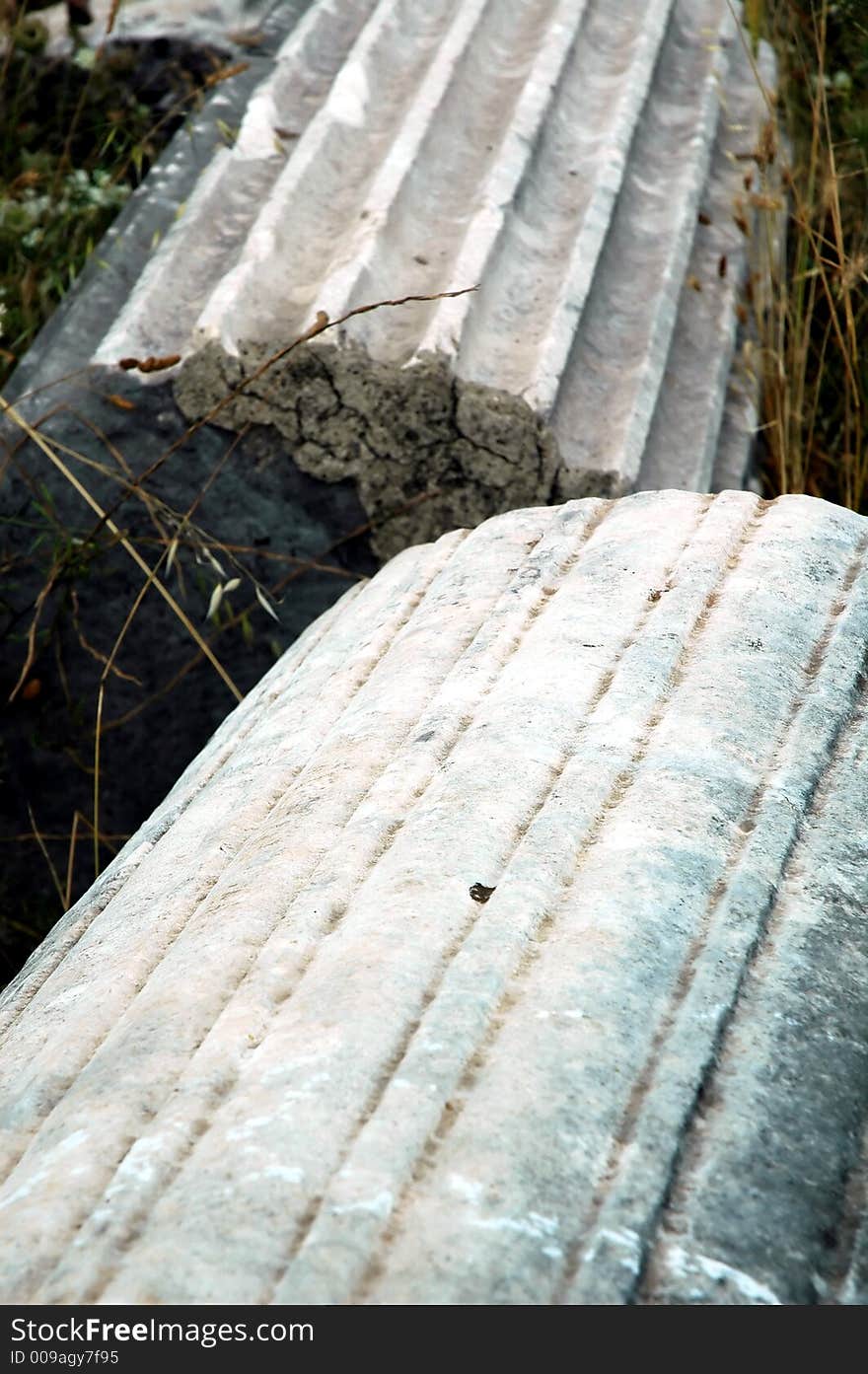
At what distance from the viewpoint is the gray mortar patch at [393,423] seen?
85.5 inches

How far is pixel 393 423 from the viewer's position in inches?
87.4

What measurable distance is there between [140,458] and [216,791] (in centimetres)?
93

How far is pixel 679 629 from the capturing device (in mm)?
1474

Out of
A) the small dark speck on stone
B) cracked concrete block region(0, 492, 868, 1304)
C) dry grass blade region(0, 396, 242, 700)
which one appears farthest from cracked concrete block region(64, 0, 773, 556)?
the small dark speck on stone

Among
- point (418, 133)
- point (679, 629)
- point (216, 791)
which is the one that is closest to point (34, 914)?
point (216, 791)

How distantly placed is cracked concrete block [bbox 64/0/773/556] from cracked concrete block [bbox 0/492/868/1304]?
2.10 feet

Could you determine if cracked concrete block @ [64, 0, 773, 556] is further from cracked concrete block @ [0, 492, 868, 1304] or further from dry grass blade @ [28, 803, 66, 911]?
dry grass blade @ [28, 803, 66, 911]

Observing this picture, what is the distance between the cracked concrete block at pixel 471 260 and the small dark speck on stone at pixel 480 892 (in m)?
1.17

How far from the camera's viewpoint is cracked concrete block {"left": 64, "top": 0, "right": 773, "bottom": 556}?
2209 millimetres

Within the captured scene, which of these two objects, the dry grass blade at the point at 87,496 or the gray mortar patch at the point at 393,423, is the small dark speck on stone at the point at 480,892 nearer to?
the dry grass blade at the point at 87,496

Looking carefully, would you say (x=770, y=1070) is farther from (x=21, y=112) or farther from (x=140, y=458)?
(x=21, y=112)

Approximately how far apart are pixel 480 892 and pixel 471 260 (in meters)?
1.48

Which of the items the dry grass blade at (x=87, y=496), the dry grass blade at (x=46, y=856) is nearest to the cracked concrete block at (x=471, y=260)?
the dry grass blade at (x=87, y=496)

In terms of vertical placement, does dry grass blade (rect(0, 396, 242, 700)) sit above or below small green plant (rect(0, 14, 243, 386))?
below
